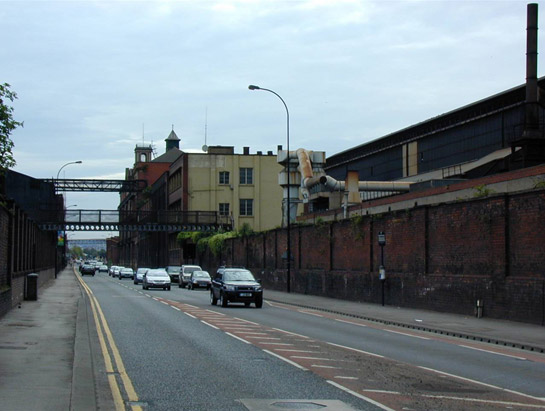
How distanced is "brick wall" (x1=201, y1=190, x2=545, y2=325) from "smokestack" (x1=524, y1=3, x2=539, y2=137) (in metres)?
12.9

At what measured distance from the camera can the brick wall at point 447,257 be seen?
24.2m

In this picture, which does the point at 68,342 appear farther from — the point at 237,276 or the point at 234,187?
the point at 234,187

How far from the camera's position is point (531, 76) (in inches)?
1753

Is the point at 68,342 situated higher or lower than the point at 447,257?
lower

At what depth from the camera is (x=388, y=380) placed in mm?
12391

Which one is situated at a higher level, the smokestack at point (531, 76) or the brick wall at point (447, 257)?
the smokestack at point (531, 76)

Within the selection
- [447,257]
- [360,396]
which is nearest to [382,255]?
[447,257]

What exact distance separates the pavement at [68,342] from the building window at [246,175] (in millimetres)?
61381

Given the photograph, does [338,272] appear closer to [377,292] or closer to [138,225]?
[377,292]

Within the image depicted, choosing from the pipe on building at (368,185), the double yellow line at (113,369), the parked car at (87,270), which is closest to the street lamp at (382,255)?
the double yellow line at (113,369)

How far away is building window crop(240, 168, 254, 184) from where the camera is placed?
96.1 m

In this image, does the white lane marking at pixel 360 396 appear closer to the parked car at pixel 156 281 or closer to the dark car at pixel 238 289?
the dark car at pixel 238 289

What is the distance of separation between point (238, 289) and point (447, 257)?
8.89m

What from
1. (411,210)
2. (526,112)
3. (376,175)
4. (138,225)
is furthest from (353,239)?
(138,225)
